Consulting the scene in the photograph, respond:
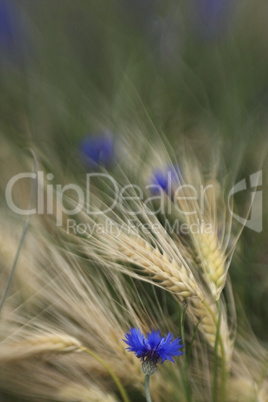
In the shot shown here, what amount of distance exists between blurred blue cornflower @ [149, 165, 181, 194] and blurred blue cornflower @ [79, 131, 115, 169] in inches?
3.6

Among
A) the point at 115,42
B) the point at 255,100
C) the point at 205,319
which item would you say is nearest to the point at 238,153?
the point at 255,100

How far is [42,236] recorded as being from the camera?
2.49 ft

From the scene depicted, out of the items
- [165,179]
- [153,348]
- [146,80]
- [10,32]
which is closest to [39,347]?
[153,348]

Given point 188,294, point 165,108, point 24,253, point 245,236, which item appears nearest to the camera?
point 188,294

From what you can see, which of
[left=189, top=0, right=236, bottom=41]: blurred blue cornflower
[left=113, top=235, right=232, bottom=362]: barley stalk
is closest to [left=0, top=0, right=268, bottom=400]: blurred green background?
[left=189, top=0, right=236, bottom=41]: blurred blue cornflower

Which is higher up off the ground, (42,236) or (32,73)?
(32,73)

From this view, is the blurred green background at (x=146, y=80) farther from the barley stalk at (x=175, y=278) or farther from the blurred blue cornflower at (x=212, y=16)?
the barley stalk at (x=175, y=278)

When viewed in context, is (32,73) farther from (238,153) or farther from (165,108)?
(238,153)

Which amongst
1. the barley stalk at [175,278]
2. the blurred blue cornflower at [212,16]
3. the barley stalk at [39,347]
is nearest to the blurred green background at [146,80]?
the blurred blue cornflower at [212,16]

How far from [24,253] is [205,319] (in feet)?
0.80

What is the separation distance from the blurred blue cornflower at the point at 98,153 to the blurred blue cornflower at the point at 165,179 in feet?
0.30

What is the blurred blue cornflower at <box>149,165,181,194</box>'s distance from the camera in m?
0.78

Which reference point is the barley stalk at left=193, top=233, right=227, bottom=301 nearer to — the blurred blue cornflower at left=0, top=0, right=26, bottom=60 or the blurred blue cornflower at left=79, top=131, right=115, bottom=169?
the blurred blue cornflower at left=79, top=131, right=115, bottom=169

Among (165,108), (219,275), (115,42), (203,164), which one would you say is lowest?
(219,275)
